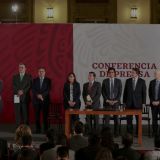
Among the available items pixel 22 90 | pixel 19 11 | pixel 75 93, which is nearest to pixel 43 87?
pixel 22 90

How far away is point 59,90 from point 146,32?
9.29 ft

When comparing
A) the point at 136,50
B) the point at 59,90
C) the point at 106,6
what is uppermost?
the point at 106,6

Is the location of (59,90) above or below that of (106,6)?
below

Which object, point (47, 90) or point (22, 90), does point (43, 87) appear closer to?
point (47, 90)

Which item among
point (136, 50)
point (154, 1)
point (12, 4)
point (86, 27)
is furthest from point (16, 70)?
point (154, 1)

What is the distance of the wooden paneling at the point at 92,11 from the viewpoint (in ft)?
71.5

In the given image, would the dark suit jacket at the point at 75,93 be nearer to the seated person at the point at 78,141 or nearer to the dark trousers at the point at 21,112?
the dark trousers at the point at 21,112

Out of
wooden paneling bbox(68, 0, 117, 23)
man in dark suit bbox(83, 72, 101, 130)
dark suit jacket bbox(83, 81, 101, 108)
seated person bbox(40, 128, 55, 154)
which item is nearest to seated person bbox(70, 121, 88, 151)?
seated person bbox(40, 128, 55, 154)

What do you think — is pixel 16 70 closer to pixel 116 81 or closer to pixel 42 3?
pixel 116 81

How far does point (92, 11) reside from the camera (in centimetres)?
2197

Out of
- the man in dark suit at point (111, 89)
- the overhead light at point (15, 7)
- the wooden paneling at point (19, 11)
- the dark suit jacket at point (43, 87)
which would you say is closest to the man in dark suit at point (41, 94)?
the dark suit jacket at point (43, 87)

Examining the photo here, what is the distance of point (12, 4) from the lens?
21.7m

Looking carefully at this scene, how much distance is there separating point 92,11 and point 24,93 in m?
9.41

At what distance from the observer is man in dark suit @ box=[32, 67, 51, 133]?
43.3 feet
